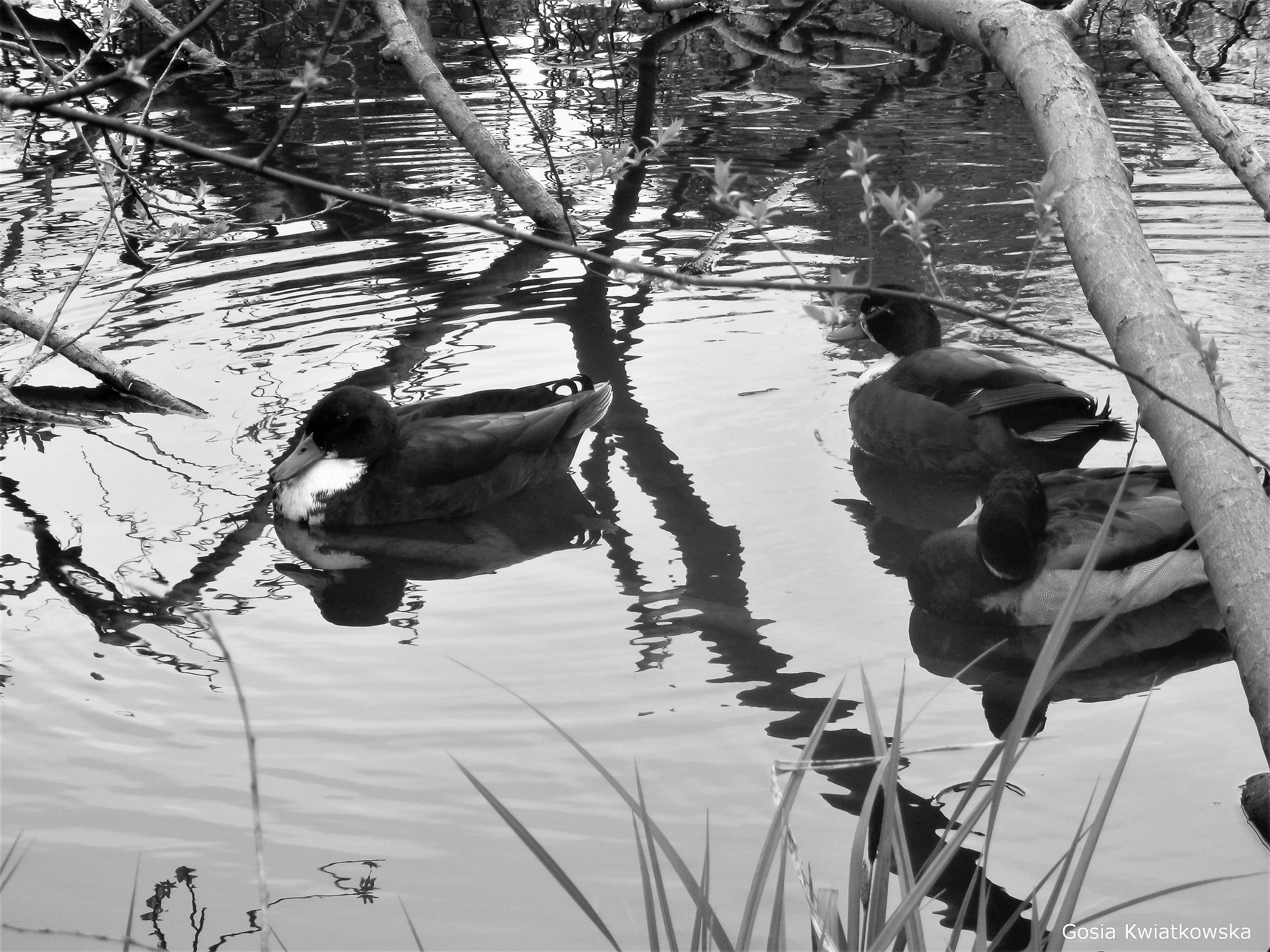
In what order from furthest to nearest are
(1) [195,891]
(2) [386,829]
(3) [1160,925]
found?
1. (2) [386,829]
2. (1) [195,891]
3. (3) [1160,925]

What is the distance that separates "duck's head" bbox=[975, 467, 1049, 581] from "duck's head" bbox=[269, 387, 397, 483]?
8.63ft

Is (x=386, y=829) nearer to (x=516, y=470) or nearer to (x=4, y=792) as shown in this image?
(x=4, y=792)

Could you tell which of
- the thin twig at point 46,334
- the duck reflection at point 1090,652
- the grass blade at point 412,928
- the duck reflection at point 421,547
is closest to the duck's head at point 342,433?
the duck reflection at point 421,547

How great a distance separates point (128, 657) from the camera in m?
4.61

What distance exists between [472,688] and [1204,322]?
4606 mm

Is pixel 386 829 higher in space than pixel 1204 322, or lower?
lower

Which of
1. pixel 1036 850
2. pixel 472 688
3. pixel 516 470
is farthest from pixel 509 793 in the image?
pixel 516 470

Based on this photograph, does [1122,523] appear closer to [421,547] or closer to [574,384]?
[574,384]

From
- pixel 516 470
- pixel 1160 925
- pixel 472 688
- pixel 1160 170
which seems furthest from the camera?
pixel 1160 170

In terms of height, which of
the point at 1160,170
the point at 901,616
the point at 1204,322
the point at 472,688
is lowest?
the point at 472,688

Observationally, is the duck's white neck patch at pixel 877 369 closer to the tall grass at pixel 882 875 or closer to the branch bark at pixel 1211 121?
the branch bark at pixel 1211 121

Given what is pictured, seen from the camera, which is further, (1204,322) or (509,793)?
(1204,322)

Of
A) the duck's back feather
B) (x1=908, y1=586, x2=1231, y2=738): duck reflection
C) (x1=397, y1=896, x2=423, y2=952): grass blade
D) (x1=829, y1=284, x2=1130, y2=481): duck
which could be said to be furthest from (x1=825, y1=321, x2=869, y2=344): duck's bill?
(x1=397, y1=896, x2=423, y2=952): grass blade

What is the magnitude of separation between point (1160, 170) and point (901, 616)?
6385mm
